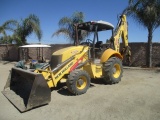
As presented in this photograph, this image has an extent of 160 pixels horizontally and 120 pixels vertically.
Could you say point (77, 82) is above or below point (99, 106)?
above

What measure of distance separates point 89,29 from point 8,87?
3.88m

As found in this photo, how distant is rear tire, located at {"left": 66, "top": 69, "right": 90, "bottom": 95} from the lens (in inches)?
282

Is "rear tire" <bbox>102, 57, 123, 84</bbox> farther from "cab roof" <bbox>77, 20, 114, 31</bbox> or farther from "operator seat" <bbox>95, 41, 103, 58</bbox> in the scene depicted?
"cab roof" <bbox>77, 20, 114, 31</bbox>

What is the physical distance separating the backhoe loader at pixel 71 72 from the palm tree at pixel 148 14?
417 centimetres

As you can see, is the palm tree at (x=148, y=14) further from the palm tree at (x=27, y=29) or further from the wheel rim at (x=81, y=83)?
the palm tree at (x=27, y=29)

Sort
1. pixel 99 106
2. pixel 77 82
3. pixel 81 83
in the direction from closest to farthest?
pixel 99 106 → pixel 77 82 → pixel 81 83

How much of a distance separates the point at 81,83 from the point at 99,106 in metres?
1.52

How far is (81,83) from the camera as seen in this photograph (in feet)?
24.8

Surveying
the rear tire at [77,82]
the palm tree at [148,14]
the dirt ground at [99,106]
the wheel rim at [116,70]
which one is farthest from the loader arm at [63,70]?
the palm tree at [148,14]

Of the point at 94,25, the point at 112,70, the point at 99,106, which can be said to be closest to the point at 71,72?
the point at 99,106

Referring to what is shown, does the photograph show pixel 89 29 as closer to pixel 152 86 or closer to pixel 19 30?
pixel 152 86

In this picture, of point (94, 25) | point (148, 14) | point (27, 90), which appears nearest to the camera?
point (27, 90)

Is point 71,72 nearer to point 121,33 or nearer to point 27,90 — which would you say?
point 27,90

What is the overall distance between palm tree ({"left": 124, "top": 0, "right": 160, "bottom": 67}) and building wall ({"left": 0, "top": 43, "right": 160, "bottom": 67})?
0.50m
